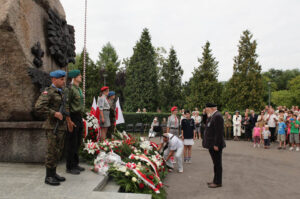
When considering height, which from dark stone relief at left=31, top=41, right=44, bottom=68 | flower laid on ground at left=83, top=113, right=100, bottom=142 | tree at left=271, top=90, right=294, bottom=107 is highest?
tree at left=271, top=90, right=294, bottom=107

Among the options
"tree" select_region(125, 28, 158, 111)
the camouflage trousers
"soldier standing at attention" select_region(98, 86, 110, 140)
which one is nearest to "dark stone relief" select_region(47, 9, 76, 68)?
"soldier standing at attention" select_region(98, 86, 110, 140)

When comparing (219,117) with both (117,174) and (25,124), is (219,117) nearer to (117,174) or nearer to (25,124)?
(117,174)

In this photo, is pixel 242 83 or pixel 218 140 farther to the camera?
pixel 242 83

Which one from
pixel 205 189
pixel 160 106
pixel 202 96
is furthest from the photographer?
pixel 160 106

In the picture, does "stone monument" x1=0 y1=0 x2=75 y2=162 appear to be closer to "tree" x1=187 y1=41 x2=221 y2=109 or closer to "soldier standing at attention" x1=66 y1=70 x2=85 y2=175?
"soldier standing at attention" x1=66 y1=70 x2=85 y2=175

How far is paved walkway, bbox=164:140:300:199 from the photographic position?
17.3 feet

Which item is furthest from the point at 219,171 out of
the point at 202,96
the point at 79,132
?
the point at 202,96

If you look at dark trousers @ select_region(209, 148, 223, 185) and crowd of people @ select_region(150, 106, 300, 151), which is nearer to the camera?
dark trousers @ select_region(209, 148, 223, 185)

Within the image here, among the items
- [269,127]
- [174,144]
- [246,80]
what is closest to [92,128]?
[174,144]

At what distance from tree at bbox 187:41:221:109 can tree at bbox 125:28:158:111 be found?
20.2 feet

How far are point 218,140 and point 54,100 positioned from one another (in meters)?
3.57

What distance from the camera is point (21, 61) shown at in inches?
207

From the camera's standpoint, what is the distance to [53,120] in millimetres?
4273

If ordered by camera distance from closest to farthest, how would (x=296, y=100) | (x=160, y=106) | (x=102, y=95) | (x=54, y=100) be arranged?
(x=54, y=100) → (x=102, y=95) → (x=160, y=106) → (x=296, y=100)
